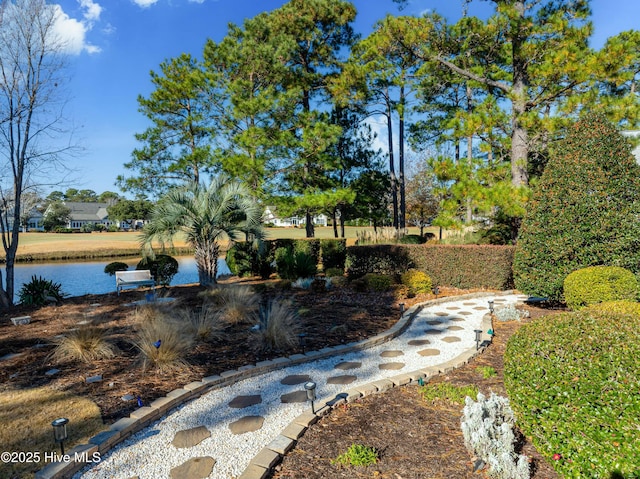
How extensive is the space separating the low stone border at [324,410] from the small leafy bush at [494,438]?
964mm

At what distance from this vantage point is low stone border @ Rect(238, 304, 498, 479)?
6.81ft

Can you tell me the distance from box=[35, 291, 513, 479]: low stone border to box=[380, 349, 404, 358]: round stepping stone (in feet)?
0.90

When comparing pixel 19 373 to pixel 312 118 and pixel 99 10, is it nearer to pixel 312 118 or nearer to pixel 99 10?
pixel 99 10

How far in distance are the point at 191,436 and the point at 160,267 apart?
28.2 ft

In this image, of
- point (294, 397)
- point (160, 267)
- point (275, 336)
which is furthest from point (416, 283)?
point (160, 267)

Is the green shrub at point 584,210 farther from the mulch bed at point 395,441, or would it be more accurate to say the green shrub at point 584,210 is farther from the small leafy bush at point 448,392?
the small leafy bush at point 448,392

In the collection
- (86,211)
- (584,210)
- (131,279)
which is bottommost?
(131,279)

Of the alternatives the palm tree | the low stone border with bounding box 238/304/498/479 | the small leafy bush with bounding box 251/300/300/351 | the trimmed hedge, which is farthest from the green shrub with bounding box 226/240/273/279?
the low stone border with bounding box 238/304/498/479

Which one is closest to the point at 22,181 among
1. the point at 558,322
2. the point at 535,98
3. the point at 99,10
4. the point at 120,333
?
the point at 99,10

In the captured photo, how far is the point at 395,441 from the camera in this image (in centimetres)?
235

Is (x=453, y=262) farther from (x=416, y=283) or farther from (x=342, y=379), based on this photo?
(x=342, y=379)

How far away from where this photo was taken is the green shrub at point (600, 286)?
4.65m

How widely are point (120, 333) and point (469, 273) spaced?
24.4 ft

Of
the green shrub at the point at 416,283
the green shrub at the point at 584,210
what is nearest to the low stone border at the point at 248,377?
the green shrub at the point at 584,210
